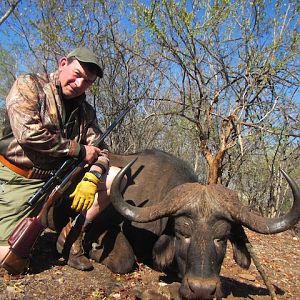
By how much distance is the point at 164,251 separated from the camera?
4.12m

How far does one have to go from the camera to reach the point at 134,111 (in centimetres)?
1208

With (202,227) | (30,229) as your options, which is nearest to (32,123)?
(30,229)

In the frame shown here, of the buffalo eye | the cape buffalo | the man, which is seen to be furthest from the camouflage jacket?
the buffalo eye

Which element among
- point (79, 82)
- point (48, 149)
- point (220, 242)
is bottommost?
point (220, 242)

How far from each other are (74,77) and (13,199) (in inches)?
59.4

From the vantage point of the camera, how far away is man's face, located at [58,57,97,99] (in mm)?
4359

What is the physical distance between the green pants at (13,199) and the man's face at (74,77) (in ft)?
3.57

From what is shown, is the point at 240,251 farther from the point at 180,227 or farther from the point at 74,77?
the point at 74,77

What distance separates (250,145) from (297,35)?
8.89 feet

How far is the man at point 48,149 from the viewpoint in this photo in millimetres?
4012

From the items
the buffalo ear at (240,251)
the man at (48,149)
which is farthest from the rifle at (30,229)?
the buffalo ear at (240,251)

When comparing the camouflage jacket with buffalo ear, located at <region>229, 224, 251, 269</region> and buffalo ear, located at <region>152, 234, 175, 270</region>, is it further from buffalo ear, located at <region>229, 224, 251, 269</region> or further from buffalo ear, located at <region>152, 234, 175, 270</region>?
buffalo ear, located at <region>229, 224, 251, 269</region>

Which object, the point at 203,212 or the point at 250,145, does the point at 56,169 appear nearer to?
the point at 203,212

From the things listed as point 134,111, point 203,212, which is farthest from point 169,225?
point 134,111
